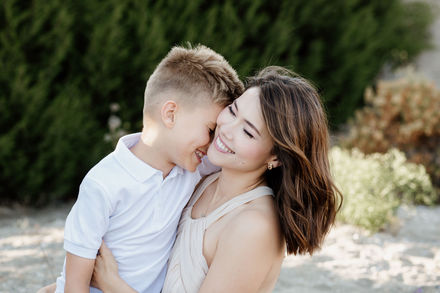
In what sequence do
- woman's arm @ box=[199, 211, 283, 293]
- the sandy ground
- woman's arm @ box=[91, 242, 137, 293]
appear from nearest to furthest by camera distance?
woman's arm @ box=[199, 211, 283, 293] < woman's arm @ box=[91, 242, 137, 293] < the sandy ground

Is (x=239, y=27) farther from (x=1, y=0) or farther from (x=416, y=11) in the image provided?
(x=416, y=11)

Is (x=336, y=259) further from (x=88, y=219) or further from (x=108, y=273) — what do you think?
(x=88, y=219)

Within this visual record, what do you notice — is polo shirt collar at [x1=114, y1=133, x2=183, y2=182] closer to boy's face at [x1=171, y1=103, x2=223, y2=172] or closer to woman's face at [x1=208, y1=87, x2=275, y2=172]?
boy's face at [x1=171, y1=103, x2=223, y2=172]

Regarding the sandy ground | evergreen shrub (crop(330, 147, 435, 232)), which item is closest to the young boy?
Result: the sandy ground

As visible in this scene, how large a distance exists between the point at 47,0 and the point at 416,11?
28.9 feet

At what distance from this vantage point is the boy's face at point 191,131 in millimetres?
2273

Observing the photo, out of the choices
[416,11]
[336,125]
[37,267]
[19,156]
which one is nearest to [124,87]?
[19,156]

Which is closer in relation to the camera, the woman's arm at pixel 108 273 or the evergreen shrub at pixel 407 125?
the woman's arm at pixel 108 273

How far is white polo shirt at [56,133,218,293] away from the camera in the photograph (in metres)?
2.04

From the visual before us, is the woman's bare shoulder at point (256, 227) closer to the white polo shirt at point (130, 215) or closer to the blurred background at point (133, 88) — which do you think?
the white polo shirt at point (130, 215)

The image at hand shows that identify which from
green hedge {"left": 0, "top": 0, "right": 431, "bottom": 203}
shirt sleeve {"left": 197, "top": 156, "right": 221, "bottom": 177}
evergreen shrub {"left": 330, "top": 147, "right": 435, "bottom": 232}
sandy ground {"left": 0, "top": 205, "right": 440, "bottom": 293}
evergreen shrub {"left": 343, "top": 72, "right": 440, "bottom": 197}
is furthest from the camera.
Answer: evergreen shrub {"left": 343, "top": 72, "right": 440, "bottom": 197}

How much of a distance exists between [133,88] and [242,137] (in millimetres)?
3770

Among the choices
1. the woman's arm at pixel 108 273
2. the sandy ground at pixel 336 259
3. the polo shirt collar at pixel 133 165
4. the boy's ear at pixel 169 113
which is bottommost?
the sandy ground at pixel 336 259

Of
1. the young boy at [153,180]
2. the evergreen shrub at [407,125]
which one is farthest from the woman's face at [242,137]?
the evergreen shrub at [407,125]
